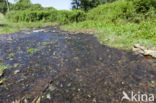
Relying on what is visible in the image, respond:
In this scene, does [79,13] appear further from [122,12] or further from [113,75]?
[113,75]

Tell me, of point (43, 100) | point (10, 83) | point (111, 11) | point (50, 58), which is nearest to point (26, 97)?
point (43, 100)

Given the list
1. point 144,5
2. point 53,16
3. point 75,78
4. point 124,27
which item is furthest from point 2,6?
point 75,78

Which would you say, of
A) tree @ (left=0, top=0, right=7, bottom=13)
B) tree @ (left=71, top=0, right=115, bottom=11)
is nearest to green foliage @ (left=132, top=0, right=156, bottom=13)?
tree @ (left=71, top=0, right=115, bottom=11)

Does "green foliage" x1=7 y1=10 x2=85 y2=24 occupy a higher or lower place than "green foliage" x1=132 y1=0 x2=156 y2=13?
higher

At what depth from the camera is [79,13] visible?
47.3 feet

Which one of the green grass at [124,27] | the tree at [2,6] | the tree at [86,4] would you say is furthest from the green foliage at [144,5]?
the tree at [2,6]

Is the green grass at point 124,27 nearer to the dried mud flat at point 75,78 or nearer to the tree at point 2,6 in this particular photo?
the dried mud flat at point 75,78

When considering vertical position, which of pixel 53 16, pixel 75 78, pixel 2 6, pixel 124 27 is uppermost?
pixel 2 6

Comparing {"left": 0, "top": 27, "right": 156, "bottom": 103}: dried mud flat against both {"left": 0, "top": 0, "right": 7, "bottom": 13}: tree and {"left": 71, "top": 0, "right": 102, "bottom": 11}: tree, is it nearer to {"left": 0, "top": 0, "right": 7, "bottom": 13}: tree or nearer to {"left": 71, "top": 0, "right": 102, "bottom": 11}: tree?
{"left": 71, "top": 0, "right": 102, "bottom": 11}: tree

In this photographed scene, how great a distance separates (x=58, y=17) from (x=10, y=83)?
1318 cm

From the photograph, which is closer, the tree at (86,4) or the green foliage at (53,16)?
the green foliage at (53,16)

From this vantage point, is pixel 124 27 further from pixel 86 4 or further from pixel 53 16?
pixel 86 4

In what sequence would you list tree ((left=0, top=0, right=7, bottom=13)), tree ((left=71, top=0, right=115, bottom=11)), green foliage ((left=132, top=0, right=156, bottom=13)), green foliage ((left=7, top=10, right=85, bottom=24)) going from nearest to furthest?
green foliage ((left=132, top=0, right=156, bottom=13)), green foliage ((left=7, top=10, right=85, bottom=24)), tree ((left=0, top=0, right=7, bottom=13)), tree ((left=71, top=0, right=115, bottom=11))

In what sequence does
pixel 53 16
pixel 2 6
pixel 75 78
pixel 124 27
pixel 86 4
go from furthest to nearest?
pixel 86 4 → pixel 2 6 → pixel 53 16 → pixel 124 27 → pixel 75 78
